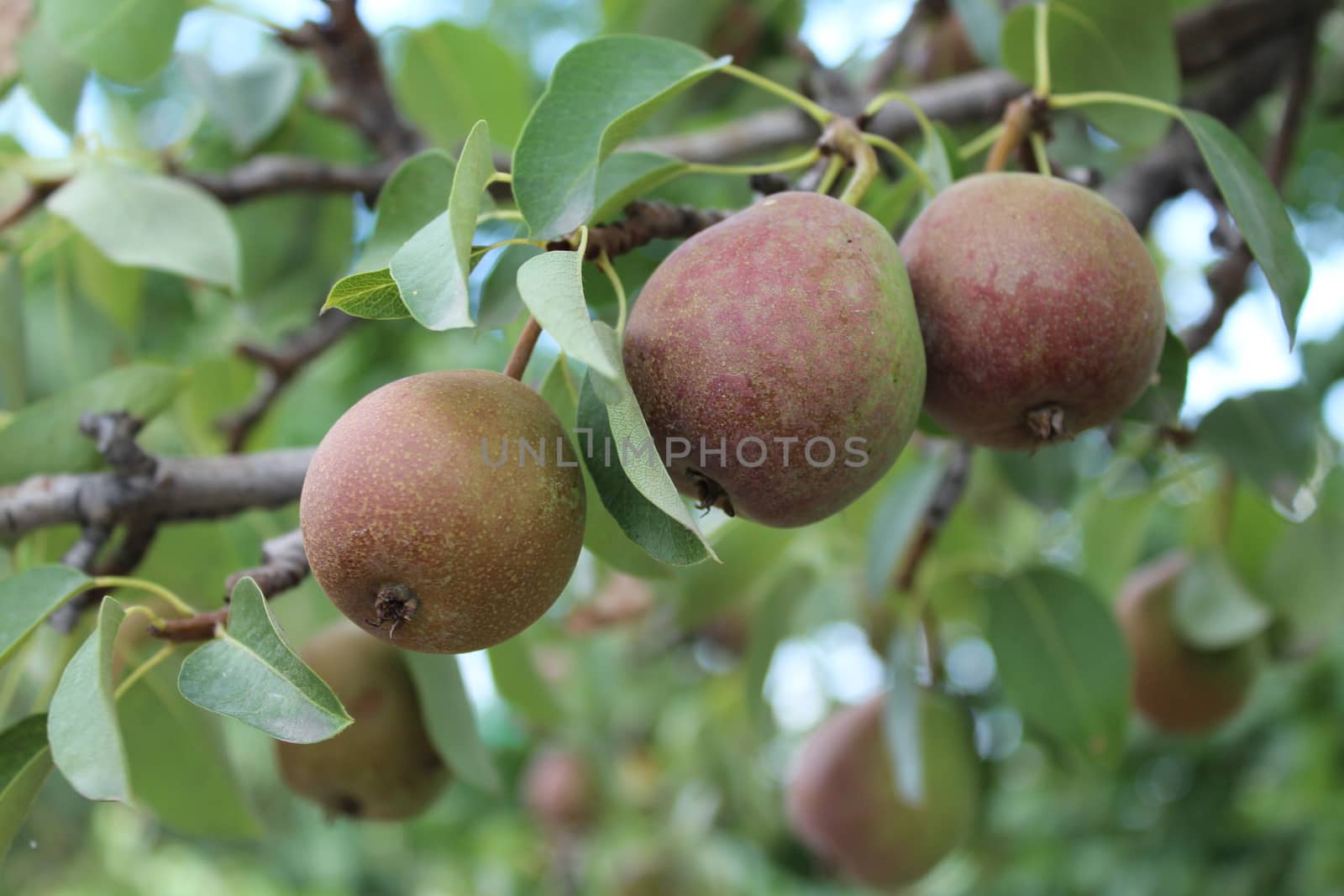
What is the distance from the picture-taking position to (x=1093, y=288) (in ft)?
2.44

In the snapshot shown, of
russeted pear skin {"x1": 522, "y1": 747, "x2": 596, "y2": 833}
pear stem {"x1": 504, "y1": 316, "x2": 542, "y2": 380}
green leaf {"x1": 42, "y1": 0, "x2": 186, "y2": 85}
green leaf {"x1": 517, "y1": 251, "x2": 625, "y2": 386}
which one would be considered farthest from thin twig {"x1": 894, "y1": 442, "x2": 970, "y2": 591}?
russeted pear skin {"x1": 522, "y1": 747, "x2": 596, "y2": 833}

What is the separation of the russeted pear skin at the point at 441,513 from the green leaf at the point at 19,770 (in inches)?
12.3

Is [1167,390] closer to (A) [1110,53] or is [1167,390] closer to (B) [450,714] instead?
(A) [1110,53]

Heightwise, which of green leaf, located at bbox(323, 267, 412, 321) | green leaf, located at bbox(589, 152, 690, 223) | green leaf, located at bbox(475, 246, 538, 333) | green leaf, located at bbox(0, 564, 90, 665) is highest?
green leaf, located at bbox(323, 267, 412, 321)

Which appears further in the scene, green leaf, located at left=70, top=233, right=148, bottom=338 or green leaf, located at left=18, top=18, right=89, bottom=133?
green leaf, located at left=70, top=233, right=148, bottom=338

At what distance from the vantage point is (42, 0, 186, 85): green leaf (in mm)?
1197

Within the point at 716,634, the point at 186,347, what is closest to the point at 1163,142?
the point at 716,634

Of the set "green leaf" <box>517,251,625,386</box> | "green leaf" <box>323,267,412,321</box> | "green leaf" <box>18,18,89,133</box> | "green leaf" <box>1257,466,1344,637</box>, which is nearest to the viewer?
"green leaf" <box>517,251,625,386</box>

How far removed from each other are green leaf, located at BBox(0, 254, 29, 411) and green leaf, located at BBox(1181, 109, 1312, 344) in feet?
4.03

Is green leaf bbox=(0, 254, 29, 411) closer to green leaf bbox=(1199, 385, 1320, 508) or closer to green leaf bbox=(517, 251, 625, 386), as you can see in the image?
green leaf bbox=(517, 251, 625, 386)

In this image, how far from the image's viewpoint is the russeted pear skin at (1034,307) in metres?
0.74

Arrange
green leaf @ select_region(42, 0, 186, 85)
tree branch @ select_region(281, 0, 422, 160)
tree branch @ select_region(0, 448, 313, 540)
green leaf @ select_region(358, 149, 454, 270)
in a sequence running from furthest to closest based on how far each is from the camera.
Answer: tree branch @ select_region(281, 0, 422, 160), green leaf @ select_region(42, 0, 186, 85), tree branch @ select_region(0, 448, 313, 540), green leaf @ select_region(358, 149, 454, 270)

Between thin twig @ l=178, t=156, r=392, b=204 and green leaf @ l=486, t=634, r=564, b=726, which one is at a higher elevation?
thin twig @ l=178, t=156, r=392, b=204

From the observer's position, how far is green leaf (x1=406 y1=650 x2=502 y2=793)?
106 centimetres
